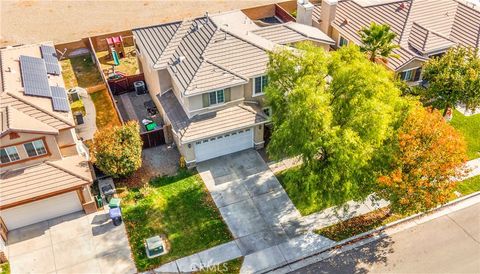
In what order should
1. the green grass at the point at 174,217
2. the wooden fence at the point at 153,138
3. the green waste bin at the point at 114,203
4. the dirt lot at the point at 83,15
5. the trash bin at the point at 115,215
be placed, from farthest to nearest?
the dirt lot at the point at 83,15
the wooden fence at the point at 153,138
the green waste bin at the point at 114,203
the trash bin at the point at 115,215
the green grass at the point at 174,217

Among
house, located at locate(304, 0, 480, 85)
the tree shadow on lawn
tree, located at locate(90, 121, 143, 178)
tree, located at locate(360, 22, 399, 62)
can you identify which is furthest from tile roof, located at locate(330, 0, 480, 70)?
tree, located at locate(90, 121, 143, 178)

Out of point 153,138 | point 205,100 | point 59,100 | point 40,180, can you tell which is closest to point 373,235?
point 205,100

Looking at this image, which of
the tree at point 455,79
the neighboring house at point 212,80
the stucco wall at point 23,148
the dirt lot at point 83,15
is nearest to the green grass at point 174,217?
the neighboring house at point 212,80

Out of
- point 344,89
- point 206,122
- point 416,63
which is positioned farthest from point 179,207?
point 416,63

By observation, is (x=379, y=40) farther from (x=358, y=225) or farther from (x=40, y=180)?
(x=40, y=180)

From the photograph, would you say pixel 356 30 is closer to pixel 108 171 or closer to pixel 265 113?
pixel 265 113

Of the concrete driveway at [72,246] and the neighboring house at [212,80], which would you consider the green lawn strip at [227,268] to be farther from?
the neighboring house at [212,80]
